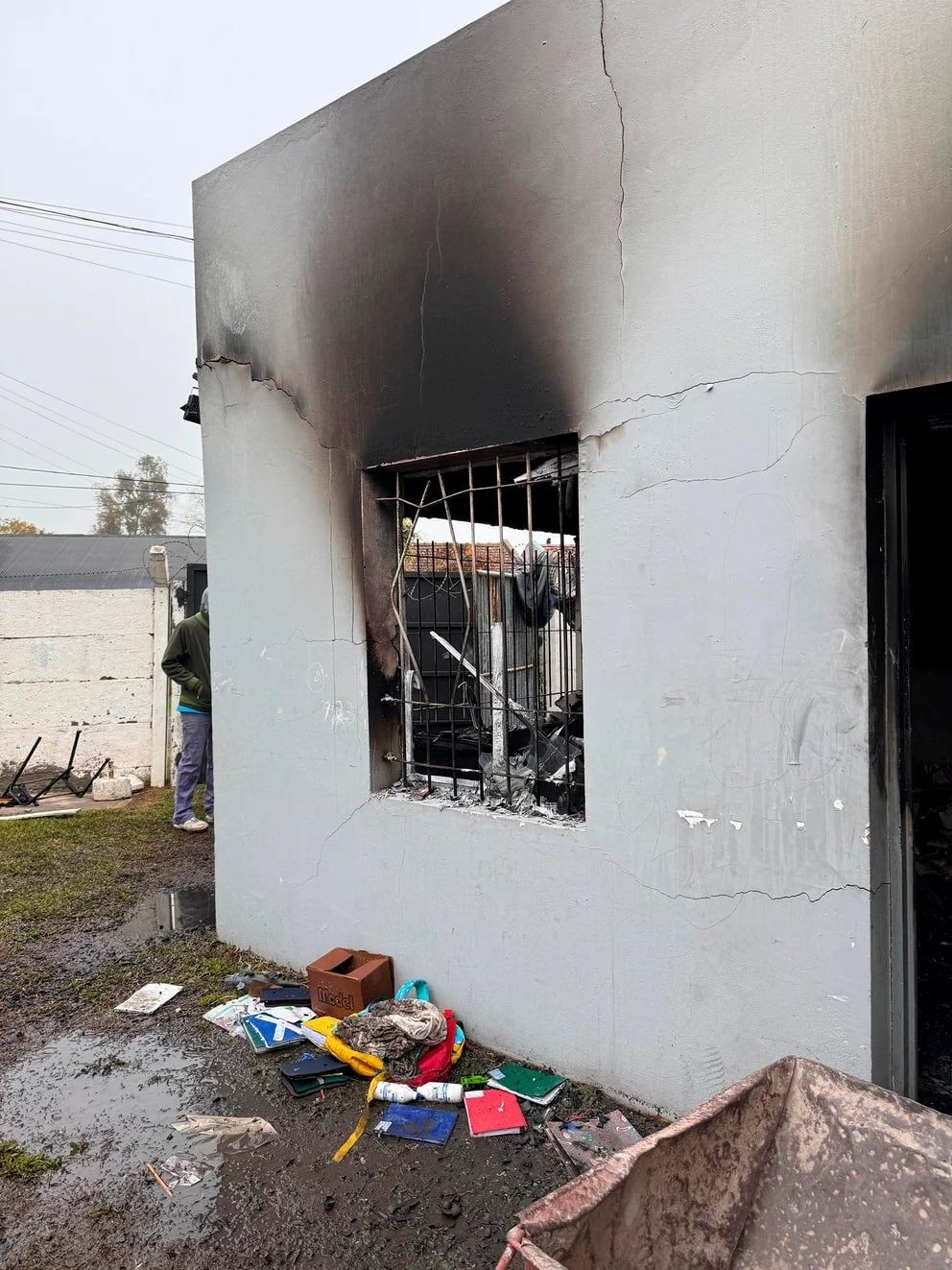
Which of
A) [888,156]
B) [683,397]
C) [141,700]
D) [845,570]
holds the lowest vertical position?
[141,700]

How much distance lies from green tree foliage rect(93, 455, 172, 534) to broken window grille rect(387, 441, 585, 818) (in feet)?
135

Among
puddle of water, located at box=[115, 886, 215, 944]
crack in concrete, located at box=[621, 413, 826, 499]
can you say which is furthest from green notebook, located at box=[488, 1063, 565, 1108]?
puddle of water, located at box=[115, 886, 215, 944]

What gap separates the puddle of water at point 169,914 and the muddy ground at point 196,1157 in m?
0.33

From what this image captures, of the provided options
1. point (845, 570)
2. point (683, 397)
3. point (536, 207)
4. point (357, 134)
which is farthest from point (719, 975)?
point (357, 134)

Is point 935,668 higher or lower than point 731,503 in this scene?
lower

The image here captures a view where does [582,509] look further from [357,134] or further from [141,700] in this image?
[141,700]

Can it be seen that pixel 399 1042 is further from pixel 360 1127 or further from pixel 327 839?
pixel 327 839

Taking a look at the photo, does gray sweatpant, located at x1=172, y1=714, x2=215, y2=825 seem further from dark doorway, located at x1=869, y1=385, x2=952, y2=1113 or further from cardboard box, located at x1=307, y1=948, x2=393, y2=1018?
dark doorway, located at x1=869, y1=385, x2=952, y2=1113

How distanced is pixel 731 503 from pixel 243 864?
3199 millimetres

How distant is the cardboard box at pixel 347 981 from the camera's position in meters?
3.32

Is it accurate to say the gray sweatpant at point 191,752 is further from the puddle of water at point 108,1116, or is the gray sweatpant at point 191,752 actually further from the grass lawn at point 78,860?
the puddle of water at point 108,1116

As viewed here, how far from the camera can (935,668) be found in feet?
19.7


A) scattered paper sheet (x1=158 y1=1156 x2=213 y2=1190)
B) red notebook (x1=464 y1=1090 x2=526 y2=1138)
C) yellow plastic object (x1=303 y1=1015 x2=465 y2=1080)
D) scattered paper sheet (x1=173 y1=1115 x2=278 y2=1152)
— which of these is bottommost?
scattered paper sheet (x1=158 y1=1156 x2=213 y2=1190)

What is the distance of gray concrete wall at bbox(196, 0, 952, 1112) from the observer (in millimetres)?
2266
